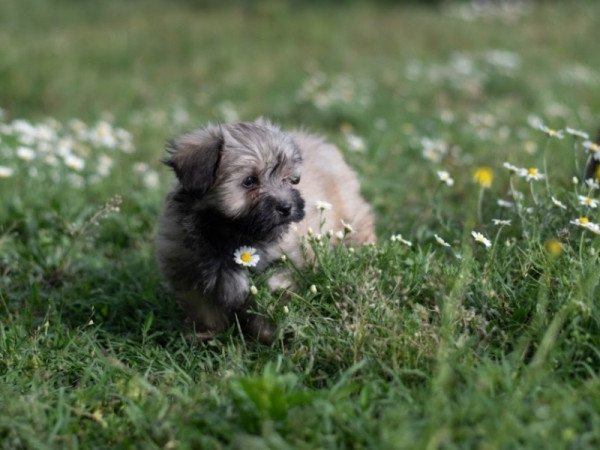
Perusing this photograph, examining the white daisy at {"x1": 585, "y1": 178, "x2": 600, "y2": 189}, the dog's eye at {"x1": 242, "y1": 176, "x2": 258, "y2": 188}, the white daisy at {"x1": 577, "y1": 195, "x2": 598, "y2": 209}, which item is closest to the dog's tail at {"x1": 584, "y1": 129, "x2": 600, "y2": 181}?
the white daisy at {"x1": 585, "y1": 178, "x2": 600, "y2": 189}

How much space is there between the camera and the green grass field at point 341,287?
2643mm

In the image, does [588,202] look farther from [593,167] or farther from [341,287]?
[341,287]

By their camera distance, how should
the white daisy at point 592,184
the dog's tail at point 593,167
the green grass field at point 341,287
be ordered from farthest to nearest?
the dog's tail at point 593,167 → the white daisy at point 592,184 → the green grass field at point 341,287

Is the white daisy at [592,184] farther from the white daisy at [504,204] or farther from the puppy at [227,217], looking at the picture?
the puppy at [227,217]

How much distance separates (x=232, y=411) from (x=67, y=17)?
12.1m

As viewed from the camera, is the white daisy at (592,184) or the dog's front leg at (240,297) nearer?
the dog's front leg at (240,297)

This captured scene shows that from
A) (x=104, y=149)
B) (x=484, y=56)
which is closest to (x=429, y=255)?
(x=104, y=149)

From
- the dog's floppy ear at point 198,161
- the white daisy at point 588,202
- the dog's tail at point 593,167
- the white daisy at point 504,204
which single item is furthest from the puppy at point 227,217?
the dog's tail at point 593,167

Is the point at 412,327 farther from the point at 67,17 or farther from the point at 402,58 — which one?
the point at 67,17

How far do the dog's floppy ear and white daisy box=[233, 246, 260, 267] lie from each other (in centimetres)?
30

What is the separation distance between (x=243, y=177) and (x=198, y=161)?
0.67 ft

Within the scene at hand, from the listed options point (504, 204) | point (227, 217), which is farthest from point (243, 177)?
point (504, 204)

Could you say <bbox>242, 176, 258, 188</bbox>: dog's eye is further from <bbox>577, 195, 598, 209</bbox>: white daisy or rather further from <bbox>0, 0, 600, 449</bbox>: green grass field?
<bbox>577, 195, 598, 209</bbox>: white daisy

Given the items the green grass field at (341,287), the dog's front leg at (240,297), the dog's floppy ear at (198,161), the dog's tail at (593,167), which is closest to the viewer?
the green grass field at (341,287)
